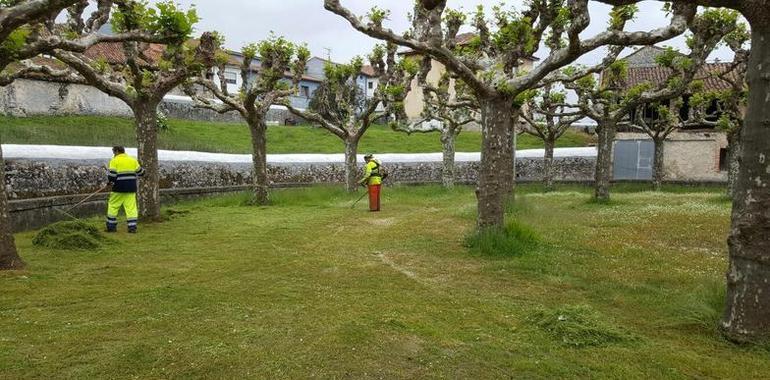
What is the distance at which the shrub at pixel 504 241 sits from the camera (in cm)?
871

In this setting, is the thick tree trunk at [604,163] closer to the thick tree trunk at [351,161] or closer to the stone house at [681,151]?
the thick tree trunk at [351,161]

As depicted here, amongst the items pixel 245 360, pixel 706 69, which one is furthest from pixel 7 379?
pixel 706 69

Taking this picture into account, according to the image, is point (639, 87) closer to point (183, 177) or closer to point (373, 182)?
point (373, 182)

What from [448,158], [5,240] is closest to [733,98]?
[448,158]

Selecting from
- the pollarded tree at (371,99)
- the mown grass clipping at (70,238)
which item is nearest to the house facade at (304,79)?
the pollarded tree at (371,99)

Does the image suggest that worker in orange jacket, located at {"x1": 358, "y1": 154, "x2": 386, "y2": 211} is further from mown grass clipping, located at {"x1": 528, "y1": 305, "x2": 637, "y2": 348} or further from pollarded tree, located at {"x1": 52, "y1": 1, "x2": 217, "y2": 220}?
mown grass clipping, located at {"x1": 528, "y1": 305, "x2": 637, "y2": 348}

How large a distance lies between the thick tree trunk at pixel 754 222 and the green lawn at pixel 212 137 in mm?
16380

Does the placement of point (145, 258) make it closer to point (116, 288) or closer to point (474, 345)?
point (116, 288)

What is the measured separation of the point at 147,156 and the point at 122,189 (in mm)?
1282

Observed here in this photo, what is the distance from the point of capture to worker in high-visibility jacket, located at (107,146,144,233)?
437 inches

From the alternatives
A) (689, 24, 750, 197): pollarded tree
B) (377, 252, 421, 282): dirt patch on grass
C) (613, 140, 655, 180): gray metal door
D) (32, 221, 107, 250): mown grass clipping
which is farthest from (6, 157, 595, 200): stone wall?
(377, 252, 421, 282): dirt patch on grass

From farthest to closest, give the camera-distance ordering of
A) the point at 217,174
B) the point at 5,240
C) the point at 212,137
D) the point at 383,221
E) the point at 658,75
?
the point at 658,75, the point at 212,137, the point at 217,174, the point at 383,221, the point at 5,240

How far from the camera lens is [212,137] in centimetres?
2908

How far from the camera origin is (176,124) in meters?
30.8
